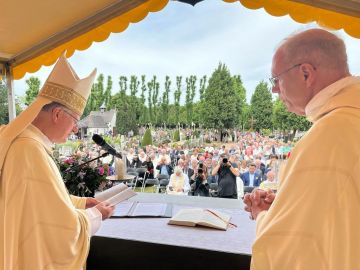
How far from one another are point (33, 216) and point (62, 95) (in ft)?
2.10

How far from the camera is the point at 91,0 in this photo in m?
3.16

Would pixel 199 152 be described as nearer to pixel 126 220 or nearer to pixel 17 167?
pixel 126 220

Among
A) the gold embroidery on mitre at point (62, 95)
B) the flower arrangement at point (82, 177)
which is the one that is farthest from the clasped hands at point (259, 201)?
the flower arrangement at point (82, 177)

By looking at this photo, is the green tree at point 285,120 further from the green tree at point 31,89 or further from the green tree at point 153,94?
the green tree at point 31,89

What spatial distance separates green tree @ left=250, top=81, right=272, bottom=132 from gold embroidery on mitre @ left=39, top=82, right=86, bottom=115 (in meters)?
3.67

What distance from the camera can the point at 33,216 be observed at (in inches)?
57.0

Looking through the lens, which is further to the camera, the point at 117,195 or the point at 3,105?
the point at 3,105

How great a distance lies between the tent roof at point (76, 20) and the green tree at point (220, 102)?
A: 2.51 meters

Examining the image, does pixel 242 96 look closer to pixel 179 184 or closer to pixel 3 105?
pixel 179 184

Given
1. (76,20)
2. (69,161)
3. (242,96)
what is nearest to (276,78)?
(69,161)

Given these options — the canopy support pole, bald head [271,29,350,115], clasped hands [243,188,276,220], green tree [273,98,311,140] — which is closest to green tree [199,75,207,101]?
green tree [273,98,311,140]

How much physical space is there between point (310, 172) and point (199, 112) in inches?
195

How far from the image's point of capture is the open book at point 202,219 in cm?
196

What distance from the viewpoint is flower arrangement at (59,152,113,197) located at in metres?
2.47
